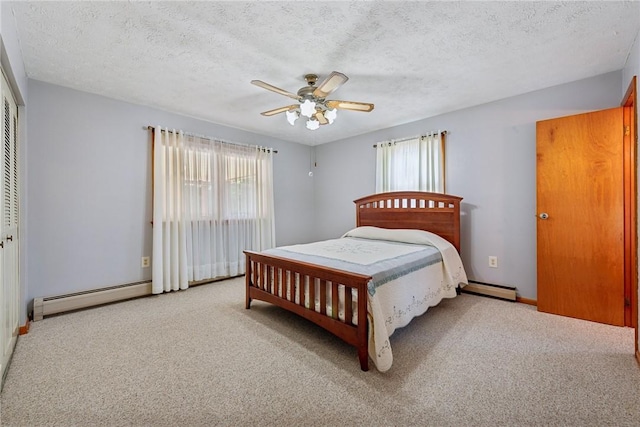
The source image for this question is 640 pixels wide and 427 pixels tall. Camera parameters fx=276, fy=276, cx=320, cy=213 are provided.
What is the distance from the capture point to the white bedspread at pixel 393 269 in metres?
1.75

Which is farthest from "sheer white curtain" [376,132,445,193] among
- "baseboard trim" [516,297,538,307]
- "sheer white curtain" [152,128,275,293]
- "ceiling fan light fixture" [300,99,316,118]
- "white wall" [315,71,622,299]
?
"ceiling fan light fixture" [300,99,316,118]

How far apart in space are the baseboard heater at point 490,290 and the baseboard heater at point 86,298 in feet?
12.5

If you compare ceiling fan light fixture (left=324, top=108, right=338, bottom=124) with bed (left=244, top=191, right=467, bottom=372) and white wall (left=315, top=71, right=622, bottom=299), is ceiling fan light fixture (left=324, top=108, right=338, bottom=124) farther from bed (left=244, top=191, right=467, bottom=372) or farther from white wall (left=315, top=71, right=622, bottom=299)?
white wall (left=315, top=71, right=622, bottom=299)

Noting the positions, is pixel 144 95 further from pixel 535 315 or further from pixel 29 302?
pixel 535 315

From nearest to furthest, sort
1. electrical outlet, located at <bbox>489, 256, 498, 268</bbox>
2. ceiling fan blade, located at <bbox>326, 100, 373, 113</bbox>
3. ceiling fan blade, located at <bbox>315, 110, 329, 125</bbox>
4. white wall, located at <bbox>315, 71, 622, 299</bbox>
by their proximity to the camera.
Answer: ceiling fan blade, located at <bbox>326, 100, 373, 113</bbox>, ceiling fan blade, located at <bbox>315, 110, 329, 125</bbox>, white wall, located at <bbox>315, 71, 622, 299</bbox>, electrical outlet, located at <bbox>489, 256, 498, 268</bbox>

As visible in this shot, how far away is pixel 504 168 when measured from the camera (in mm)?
3109

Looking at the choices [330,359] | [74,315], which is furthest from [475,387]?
[74,315]

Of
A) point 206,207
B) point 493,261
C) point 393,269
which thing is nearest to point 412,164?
point 493,261

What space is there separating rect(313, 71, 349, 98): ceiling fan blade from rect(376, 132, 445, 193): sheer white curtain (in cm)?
189

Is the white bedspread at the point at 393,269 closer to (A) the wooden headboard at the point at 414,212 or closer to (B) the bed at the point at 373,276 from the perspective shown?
(B) the bed at the point at 373,276

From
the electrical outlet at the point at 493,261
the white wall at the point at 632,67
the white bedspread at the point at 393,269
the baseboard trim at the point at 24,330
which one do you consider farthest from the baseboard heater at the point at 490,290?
the baseboard trim at the point at 24,330

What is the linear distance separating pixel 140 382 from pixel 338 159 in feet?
13.1

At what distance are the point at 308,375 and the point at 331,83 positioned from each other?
2.03m

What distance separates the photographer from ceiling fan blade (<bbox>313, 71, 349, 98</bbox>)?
1.96 metres
